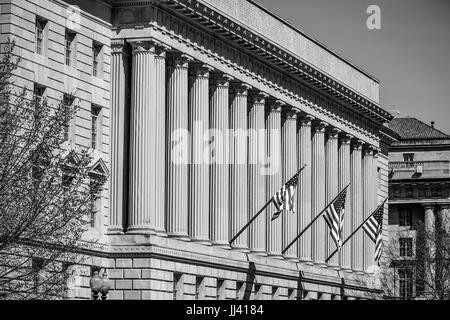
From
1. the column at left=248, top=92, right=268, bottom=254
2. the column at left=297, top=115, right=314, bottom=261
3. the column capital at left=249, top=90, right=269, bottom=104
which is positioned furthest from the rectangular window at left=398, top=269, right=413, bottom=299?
the column capital at left=249, top=90, right=269, bottom=104

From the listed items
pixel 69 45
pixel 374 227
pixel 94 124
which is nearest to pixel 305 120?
pixel 374 227

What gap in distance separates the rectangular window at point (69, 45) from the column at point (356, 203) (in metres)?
49.8

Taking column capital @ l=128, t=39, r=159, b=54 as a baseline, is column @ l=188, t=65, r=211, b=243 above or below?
below

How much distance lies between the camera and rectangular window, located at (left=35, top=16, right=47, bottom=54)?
79.3m

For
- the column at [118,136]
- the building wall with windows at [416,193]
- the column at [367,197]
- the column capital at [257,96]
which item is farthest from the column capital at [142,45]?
the building wall with windows at [416,193]

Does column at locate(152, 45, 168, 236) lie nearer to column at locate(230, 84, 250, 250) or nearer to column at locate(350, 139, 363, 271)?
column at locate(230, 84, 250, 250)

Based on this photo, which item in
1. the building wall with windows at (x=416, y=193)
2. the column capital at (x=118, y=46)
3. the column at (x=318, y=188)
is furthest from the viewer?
the building wall with windows at (x=416, y=193)

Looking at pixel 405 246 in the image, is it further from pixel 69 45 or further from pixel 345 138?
pixel 69 45

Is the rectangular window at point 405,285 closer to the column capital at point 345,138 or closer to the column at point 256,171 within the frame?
the column capital at point 345,138

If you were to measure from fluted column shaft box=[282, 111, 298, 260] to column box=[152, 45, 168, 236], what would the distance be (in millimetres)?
23837

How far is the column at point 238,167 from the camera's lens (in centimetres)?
10150

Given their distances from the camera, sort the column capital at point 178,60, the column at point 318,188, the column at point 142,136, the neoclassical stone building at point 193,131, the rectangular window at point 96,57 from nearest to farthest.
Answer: the neoclassical stone building at point 193,131
the rectangular window at point 96,57
the column at point 142,136
the column capital at point 178,60
the column at point 318,188
